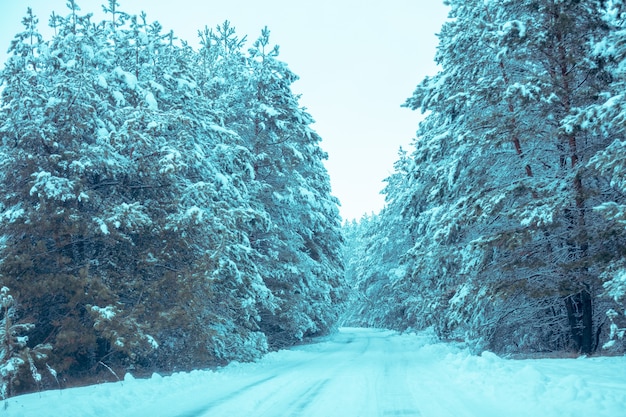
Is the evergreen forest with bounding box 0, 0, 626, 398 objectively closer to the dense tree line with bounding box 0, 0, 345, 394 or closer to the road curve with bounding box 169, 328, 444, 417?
the dense tree line with bounding box 0, 0, 345, 394

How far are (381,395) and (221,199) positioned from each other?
9271 mm

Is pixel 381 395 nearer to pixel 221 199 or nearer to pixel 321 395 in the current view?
pixel 321 395

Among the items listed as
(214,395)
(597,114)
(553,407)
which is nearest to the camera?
(553,407)

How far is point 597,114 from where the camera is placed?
820 centimetres

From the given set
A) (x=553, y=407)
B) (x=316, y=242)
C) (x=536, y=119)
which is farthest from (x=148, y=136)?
(x=316, y=242)

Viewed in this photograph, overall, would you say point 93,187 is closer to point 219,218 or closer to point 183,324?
point 219,218

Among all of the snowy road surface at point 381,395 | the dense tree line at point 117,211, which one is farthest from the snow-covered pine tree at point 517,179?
the dense tree line at point 117,211

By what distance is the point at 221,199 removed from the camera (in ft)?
51.5

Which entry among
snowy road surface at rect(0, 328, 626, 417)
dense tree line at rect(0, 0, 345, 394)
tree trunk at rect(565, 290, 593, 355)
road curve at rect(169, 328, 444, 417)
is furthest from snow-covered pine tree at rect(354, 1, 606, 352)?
dense tree line at rect(0, 0, 345, 394)

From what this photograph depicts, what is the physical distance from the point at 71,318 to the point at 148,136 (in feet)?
16.3

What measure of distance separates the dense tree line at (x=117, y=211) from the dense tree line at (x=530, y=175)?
6.26 metres

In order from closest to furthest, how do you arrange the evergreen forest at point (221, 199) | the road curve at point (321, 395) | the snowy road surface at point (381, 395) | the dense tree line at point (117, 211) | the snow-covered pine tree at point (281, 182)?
the snowy road surface at point (381, 395) → the road curve at point (321, 395) → the evergreen forest at point (221, 199) → the dense tree line at point (117, 211) → the snow-covered pine tree at point (281, 182)

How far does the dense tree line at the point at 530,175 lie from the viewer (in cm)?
987

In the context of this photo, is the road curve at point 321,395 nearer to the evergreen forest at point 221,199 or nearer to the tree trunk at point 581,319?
the evergreen forest at point 221,199
